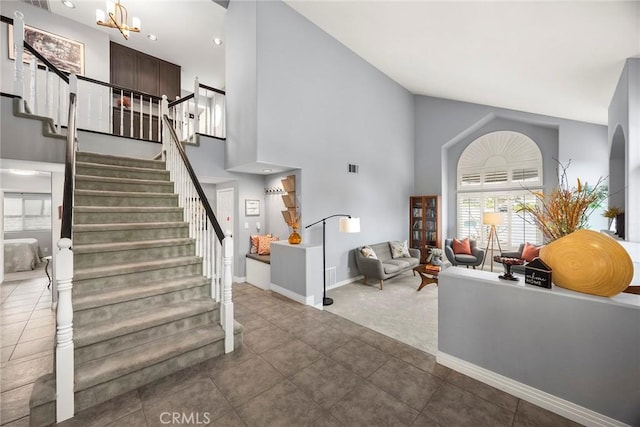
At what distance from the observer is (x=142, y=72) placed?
20.6 feet

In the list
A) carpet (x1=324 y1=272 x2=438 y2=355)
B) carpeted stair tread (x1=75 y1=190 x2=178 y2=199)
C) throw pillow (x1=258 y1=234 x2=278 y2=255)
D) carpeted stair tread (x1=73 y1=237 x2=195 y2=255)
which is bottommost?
carpet (x1=324 y1=272 x2=438 y2=355)

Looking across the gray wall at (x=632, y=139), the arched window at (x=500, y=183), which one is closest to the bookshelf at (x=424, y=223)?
the arched window at (x=500, y=183)

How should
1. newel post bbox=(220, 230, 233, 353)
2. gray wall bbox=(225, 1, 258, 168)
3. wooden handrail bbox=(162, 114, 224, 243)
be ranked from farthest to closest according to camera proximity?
1. gray wall bbox=(225, 1, 258, 168)
2. wooden handrail bbox=(162, 114, 224, 243)
3. newel post bbox=(220, 230, 233, 353)

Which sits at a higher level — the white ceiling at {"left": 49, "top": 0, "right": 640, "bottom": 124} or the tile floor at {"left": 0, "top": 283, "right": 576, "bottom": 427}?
the white ceiling at {"left": 49, "top": 0, "right": 640, "bottom": 124}

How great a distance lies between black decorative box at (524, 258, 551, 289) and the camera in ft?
6.14

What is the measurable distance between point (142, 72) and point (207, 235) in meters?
5.98

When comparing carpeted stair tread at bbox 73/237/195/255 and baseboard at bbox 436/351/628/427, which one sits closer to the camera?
baseboard at bbox 436/351/628/427

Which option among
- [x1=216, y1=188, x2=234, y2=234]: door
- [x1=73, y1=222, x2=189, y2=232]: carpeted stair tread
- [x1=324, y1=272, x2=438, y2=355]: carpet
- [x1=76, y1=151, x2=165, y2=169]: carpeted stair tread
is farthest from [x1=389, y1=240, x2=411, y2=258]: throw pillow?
[x1=76, y1=151, x2=165, y2=169]: carpeted stair tread

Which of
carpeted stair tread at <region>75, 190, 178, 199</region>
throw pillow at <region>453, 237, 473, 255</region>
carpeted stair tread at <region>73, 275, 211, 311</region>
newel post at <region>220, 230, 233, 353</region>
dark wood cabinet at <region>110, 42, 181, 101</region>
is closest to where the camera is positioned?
carpeted stair tread at <region>73, 275, 211, 311</region>

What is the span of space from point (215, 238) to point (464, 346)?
8.61ft

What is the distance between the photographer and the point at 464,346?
2.22 metres

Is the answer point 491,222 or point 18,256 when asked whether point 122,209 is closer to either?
point 18,256

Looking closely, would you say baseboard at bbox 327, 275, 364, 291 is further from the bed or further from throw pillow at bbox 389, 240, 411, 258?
the bed

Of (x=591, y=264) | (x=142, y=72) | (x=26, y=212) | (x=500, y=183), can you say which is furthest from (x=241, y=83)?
(x=26, y=212)
